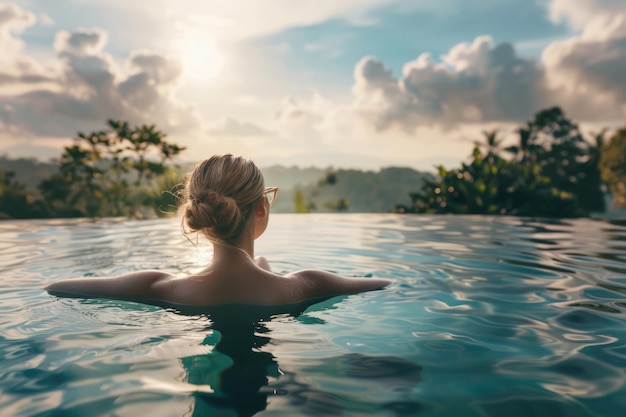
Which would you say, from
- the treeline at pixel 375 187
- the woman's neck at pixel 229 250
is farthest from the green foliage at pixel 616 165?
the treeline at pixel 375 187

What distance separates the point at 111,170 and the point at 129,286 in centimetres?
1470

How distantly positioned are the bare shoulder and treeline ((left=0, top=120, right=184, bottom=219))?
13.2m

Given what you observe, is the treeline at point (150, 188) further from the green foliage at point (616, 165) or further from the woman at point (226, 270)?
the green foliage at point (616, 165)

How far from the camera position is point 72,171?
16.7 m

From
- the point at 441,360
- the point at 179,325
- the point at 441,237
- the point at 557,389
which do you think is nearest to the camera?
the point at 557,389

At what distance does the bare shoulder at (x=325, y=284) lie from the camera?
3031 mm

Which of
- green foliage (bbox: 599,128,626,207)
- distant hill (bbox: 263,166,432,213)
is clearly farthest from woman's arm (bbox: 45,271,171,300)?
distant hill (bbox: 263,166,432,213)

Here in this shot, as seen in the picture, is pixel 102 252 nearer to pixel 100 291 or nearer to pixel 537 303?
pixel 100 291

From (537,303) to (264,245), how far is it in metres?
3.75

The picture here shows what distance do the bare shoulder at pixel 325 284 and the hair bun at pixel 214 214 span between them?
22.6 inches

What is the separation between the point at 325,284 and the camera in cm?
311

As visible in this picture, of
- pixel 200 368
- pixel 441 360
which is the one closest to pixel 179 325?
pixel 200 368

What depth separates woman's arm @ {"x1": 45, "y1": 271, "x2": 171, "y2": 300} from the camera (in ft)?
9.78

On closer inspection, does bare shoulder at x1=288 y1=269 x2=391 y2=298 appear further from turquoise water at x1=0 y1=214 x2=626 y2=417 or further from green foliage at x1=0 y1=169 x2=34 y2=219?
green foliage at x1=0 y1=169 x2=34 y2=219
